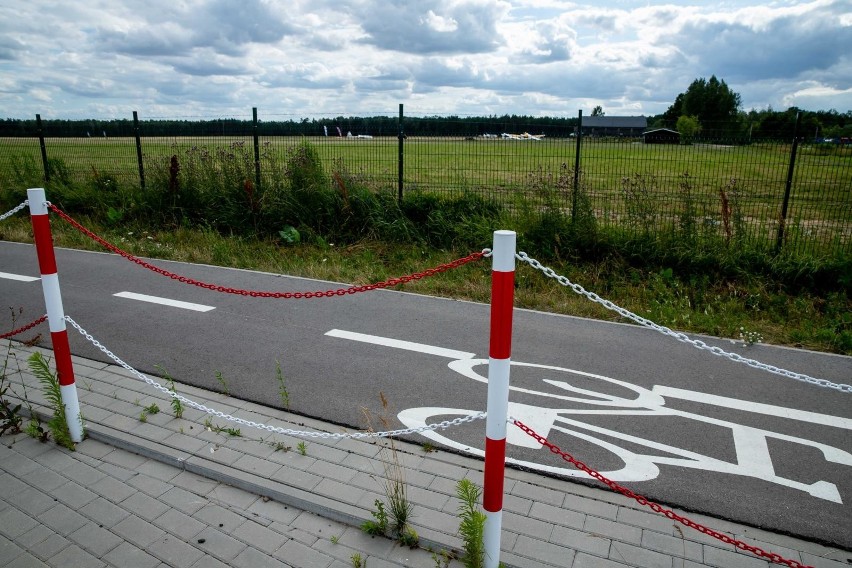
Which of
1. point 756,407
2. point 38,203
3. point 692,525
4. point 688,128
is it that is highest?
point 688,128

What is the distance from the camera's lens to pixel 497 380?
2955 mm

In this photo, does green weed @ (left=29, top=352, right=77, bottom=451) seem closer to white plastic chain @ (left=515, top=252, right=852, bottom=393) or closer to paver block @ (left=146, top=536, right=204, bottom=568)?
paver block @ (left=146, top=536, right=204, bottom=568)

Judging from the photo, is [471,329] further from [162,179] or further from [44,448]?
[162,179]

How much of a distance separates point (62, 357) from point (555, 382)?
13.1 ft

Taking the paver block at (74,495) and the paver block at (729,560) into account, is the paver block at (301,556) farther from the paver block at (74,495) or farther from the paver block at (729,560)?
the paver block at (729,560)

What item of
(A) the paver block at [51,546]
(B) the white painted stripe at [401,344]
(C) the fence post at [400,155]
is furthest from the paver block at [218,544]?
(C) the fence post at [400,155]

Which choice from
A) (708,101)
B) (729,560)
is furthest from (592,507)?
(708,101)

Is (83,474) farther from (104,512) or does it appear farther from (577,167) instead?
(577,167)

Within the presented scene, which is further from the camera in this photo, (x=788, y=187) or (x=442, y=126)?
(x=442, y=126)

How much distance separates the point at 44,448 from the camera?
446 cm

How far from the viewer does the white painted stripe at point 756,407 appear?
5.11 m

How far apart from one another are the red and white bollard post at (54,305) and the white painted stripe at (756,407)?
15.5 feet

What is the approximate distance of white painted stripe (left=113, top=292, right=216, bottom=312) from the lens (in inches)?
313

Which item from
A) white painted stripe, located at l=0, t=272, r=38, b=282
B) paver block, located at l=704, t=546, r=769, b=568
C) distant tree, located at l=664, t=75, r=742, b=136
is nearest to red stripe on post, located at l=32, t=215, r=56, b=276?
paver block, located at l=704, t=546, r=769, b=568
